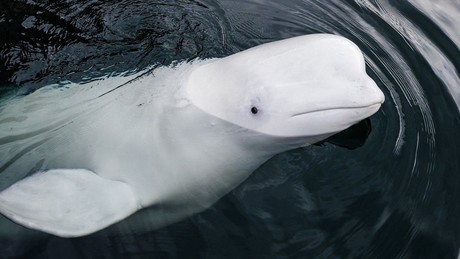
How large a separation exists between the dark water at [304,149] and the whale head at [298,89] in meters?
0.88

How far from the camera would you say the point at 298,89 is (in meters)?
4.80

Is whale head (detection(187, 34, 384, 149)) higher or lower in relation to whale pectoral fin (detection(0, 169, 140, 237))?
higher

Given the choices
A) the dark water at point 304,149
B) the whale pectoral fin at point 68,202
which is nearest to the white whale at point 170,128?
the whale pectoral fin at point 68,202

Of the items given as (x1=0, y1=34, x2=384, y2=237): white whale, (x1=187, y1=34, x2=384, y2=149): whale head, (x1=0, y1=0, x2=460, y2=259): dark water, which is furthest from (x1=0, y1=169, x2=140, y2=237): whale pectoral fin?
(x1=187, y1=34, x2=384, y2=149): whale head

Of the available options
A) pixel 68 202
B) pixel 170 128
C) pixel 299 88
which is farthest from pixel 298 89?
pixel 68 202

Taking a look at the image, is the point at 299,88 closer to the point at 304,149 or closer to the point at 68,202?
the point at 304,149

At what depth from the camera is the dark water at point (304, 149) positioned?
5289 millimetres

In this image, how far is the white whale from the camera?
479cm

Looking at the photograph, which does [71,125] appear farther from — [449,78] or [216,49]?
[449,78]

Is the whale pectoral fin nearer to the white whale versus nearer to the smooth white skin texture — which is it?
the white whale

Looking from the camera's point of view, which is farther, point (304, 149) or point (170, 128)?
point (304, 149)

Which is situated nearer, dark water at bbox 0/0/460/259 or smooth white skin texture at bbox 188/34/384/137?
smooth white skin texture at bbox 188/34/384/137

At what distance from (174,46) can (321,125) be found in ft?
9.18

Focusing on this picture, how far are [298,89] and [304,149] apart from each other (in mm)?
1379
